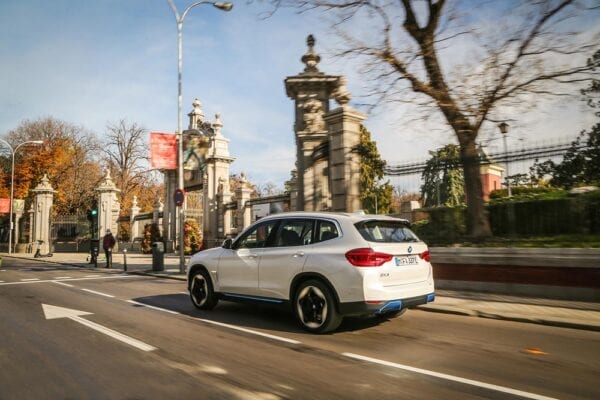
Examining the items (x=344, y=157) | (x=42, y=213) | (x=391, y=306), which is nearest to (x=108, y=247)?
(x=344, y=157)

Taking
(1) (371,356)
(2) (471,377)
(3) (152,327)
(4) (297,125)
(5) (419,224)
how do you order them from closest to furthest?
(2) (471,377) → (1) (371,356) → (3) (152,327) → (5) (419,224) → (4) (297,125)

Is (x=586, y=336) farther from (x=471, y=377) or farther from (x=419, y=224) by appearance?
(x=419, y=224)

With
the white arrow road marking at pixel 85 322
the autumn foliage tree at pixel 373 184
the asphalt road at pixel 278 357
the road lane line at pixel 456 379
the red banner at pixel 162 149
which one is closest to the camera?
the road lane line at pixel 456 379

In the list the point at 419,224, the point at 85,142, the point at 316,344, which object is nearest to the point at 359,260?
the point at 316,344

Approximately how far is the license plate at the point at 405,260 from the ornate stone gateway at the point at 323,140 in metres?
6.16

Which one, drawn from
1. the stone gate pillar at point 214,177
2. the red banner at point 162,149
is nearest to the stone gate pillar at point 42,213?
the stone gate pillar at point 214,177

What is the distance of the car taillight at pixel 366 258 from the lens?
217 inches

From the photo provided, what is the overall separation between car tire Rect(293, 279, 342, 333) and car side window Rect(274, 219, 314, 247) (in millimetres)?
641

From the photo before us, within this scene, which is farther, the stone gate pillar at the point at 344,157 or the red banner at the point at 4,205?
the red banner at the point at 4,205

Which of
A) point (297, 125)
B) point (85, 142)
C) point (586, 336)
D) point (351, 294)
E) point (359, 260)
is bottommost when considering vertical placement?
point (586, 336)

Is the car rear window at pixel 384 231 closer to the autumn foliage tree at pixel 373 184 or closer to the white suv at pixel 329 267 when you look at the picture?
the white suv at pixel 329 267

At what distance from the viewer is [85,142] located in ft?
171

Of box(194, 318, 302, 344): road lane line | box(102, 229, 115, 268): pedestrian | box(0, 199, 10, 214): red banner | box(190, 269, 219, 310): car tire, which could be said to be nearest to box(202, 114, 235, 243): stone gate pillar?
box(102, 229, 115, 268): pedestrian

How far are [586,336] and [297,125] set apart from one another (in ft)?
37.3
